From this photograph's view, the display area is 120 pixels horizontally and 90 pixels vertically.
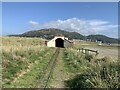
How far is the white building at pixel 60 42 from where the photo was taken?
61275 mm

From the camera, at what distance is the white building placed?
201 ft

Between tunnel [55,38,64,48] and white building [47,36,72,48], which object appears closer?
white building [47,36,72,48]

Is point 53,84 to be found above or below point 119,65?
below

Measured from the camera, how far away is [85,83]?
1112cm

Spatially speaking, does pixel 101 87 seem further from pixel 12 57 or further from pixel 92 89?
pixel 12 57

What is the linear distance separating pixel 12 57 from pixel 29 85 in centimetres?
804

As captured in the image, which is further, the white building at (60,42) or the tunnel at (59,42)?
the tunnel at (59,42)

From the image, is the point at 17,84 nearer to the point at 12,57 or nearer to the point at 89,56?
the point at 12,57

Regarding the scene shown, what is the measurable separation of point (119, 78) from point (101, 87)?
906 millimetres

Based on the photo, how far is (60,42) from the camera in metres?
66.8

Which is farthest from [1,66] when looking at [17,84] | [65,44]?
[65,44]

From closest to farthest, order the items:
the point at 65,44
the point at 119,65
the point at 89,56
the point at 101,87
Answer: the point at 101,87 < the point at 119,65 < the point at 89,56 < the point at 65,44

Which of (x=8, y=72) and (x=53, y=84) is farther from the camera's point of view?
(x=8, y=72)

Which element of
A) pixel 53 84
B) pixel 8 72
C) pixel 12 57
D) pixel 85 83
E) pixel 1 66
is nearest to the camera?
pixel 85 83
